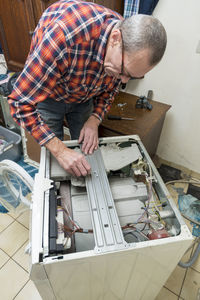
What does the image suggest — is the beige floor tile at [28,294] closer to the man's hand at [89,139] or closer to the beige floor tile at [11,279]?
the beige floor tile at [11,279]

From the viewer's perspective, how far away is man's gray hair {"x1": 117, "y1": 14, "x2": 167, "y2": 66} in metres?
0.54

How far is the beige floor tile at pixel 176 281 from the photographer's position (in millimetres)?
1128

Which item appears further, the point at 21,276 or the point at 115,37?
the point at 21,276

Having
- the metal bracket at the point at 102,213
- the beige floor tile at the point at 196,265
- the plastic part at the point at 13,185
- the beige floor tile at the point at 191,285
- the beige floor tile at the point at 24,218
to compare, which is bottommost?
the beige floor tile at the point at 191,285

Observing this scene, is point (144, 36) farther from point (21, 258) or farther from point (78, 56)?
point (21, 258)

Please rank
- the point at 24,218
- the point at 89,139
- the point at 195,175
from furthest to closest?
1. the point at 195,175
2. the point at 24,218
3. the point at 89,139

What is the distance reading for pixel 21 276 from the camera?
114 cm

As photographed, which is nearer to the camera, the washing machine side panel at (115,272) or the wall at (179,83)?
the washing machine side panel at (115,272)

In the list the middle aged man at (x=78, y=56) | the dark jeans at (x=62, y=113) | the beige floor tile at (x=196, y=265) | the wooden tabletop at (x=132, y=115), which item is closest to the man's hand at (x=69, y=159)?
the middle aged man at (x=78, y=56)

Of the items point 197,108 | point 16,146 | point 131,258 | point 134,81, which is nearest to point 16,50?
point 16,146

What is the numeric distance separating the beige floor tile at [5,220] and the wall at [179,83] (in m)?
1.43

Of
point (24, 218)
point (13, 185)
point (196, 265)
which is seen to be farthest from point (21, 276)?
point (196, 265)

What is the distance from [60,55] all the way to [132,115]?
0.82 m

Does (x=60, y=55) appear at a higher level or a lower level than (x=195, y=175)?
higher
